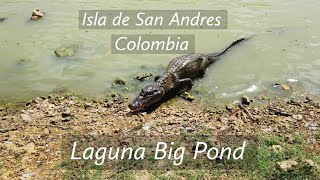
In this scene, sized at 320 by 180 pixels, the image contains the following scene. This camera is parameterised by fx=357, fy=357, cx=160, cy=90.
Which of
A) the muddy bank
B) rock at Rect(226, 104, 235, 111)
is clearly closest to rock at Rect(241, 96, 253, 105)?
the muddy bank

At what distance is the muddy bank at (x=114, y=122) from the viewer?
18.7 ft

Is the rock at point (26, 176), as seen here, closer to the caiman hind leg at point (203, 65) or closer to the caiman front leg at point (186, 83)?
the caiman front leg at point (186, 83)

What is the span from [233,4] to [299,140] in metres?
7.57

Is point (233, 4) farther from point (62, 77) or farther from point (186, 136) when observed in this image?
point (186, 136)

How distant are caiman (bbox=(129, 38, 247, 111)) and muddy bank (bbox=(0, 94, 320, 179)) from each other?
247 millimetres

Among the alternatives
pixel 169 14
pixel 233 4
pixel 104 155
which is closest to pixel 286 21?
pixel 233 4

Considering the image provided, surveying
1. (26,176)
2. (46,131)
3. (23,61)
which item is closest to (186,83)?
(46,131)

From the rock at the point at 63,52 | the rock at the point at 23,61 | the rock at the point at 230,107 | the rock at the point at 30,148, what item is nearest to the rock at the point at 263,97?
the rock at the point at 230,107

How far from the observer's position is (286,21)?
1088cm

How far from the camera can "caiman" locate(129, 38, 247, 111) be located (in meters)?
7.05

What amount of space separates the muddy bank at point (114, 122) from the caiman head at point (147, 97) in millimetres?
173

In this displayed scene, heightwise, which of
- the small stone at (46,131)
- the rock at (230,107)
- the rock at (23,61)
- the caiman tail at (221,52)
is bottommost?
the small stone at (46,131)

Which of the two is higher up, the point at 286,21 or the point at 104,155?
the point at 286,21

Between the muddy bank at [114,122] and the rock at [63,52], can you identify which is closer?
the muddy bank at [114,122]
